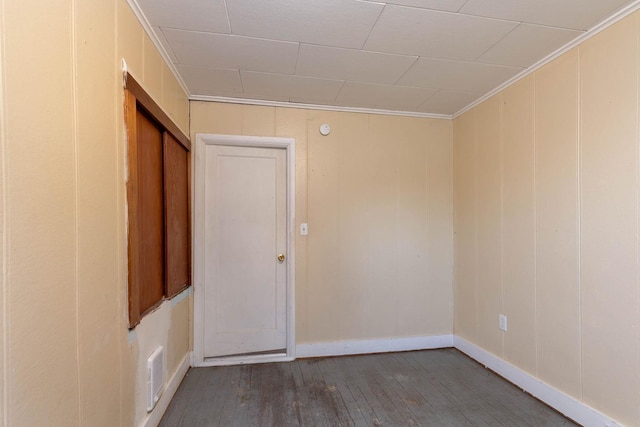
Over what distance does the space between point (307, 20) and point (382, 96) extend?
1163mm

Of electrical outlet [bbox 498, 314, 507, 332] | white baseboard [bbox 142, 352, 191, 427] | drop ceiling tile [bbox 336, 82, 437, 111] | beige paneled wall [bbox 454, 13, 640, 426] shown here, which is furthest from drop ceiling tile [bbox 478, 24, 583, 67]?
white baseboard [bbox 142, 352, 191, 427]

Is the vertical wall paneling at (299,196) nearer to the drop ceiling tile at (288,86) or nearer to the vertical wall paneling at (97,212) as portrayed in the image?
the drop ceiling tile at (288,86)

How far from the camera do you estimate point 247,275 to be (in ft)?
8.98

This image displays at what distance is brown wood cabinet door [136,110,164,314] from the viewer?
1637 mm

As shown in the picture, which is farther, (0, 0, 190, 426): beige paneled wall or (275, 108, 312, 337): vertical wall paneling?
(275, 108, 312, 337): vertical wall paneling

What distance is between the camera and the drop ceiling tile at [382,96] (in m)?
2.45

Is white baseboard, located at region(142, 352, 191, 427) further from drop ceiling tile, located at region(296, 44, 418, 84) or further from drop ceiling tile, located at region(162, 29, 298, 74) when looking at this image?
drop ceiling tile, located at region(296, 44, 418, 84)

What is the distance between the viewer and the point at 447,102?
274 cm

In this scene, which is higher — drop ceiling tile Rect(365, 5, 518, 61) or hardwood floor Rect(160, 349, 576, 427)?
drop ceiling tile Rect(365, 5, 518, 61)

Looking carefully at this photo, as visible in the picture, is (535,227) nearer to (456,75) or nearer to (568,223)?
(568,223)

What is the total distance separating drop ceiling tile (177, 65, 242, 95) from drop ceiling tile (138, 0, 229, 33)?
47cm

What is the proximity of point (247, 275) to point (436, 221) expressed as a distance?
6.57 feet

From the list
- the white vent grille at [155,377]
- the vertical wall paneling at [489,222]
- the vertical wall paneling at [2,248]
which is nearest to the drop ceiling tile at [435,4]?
the vertical wall paneling at [489,222]

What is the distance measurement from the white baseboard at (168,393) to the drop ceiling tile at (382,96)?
8.72 ft
